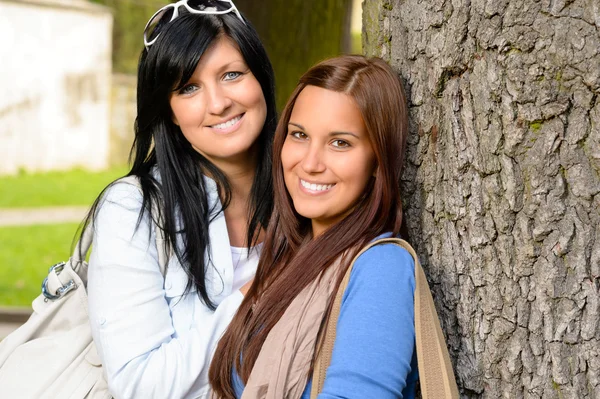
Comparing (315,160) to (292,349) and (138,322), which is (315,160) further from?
(138,322)

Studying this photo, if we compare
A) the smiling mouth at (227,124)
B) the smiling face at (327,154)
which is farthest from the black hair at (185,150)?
the smiling face at (327,154)

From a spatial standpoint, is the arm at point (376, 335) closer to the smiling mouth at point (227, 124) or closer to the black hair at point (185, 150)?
the black hair at point (185, 150)

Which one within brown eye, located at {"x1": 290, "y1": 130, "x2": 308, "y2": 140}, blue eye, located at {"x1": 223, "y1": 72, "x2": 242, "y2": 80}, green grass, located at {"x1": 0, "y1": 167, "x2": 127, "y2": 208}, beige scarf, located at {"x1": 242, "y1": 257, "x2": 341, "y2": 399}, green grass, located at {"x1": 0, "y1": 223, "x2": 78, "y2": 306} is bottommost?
green grass, located at {"x1": 0, "y1": 167, "x2": 127, "y2": 208}

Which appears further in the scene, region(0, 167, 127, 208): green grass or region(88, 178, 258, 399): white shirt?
region(0, 167, 127, 208): green grass

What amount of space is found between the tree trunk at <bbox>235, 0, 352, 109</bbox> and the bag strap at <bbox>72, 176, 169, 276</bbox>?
2.57 meters

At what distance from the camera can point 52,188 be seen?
46.2 feet

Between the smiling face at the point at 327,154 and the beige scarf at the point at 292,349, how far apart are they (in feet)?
0.67

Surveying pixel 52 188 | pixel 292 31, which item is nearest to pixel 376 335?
pixel 292 31

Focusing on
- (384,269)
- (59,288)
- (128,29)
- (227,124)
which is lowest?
(128,29)

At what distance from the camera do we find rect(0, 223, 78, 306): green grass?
8836 millimetres

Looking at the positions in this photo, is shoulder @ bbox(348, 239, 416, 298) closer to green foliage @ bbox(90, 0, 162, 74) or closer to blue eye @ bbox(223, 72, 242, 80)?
blue eye @ bbox(223, 72, 242, 80)

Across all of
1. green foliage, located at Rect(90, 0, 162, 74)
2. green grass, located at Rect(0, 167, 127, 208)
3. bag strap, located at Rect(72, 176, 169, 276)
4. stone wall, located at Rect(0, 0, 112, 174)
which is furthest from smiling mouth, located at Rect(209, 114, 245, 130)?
green foliage, located at Rect(90, 0, 162, 74)

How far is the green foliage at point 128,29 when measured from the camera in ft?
62.2

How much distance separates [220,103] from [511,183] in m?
1.05
